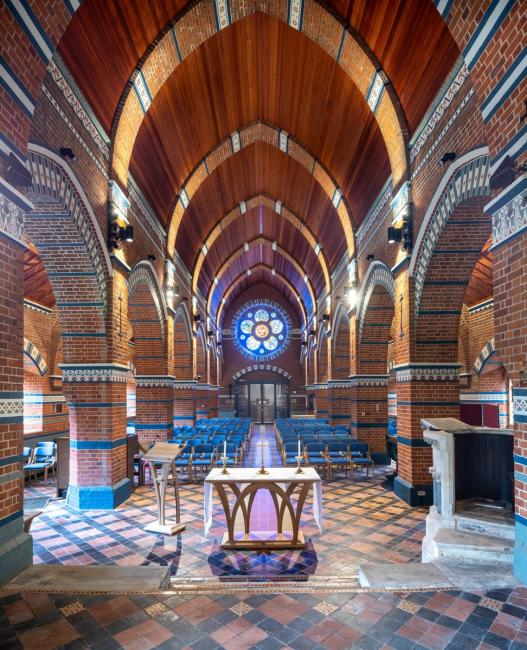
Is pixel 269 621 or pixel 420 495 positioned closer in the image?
pixel 269 621

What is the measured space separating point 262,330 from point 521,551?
25.2 m

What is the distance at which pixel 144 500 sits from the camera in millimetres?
7715

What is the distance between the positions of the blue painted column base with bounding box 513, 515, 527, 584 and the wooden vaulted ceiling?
18.1 ft

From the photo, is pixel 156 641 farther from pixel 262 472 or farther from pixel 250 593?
pixel 262 472

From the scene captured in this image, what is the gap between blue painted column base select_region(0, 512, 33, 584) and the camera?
3633 mm

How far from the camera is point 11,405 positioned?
3975mm

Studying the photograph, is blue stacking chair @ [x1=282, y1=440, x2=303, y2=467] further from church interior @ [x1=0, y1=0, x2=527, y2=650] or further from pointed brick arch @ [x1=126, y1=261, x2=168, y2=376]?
pointed brick arch @ [x1=126, y1=261, x2=168, y2=376]

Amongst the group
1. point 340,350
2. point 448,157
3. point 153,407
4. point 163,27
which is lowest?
point 153,407

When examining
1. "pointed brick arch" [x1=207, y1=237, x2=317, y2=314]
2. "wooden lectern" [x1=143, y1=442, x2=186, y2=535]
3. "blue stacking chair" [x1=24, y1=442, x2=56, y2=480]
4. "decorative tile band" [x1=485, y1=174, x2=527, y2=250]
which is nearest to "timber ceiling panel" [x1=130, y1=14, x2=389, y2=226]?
"decorative tile band" [x1=485, y1=174, x2=527, y2=250]

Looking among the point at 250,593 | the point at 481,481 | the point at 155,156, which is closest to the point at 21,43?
the point at 250,593

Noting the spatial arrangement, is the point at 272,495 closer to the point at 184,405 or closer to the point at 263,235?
the point at 184,405

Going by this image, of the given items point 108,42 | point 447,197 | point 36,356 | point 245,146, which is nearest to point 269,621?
point 447,197

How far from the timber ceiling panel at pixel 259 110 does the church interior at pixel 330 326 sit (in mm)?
62

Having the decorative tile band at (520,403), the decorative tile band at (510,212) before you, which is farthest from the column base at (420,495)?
the decorative tile band at (510,212)
